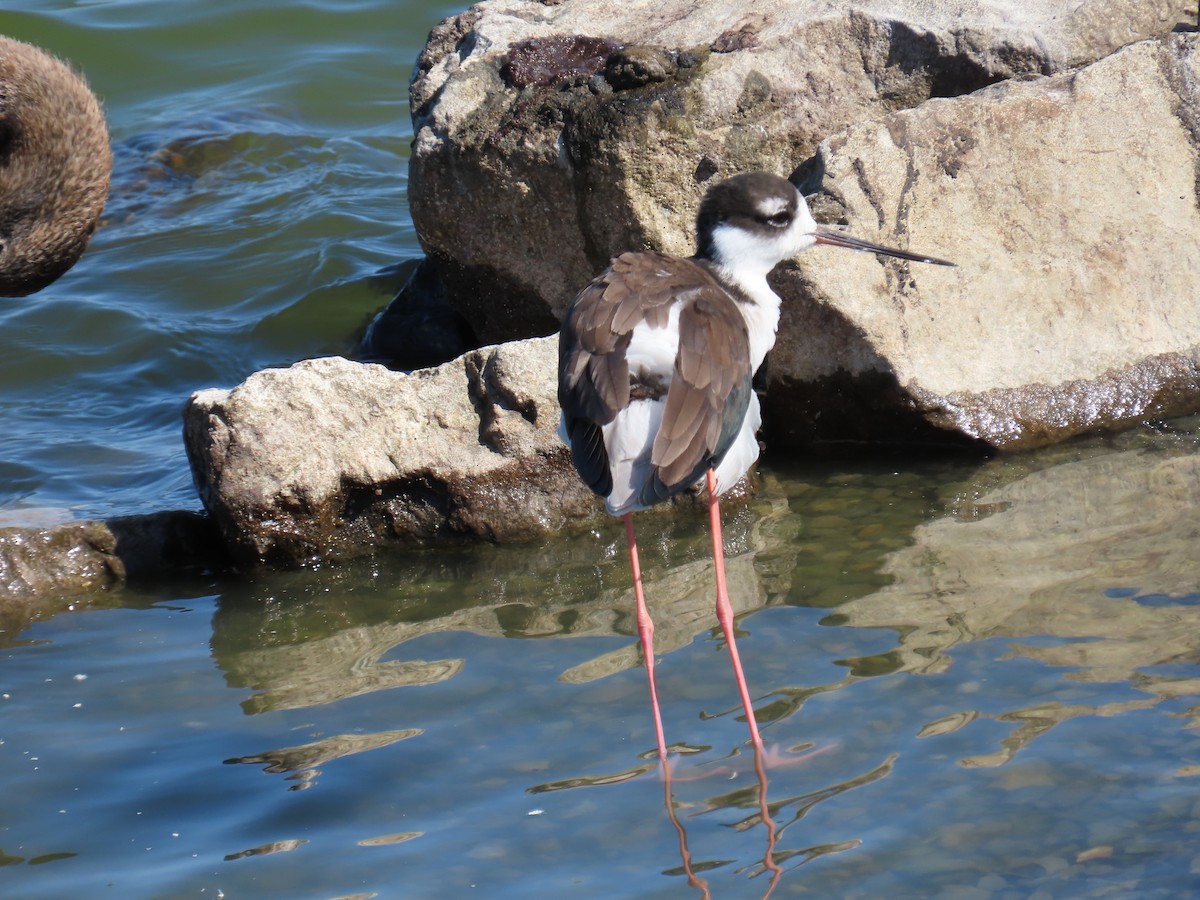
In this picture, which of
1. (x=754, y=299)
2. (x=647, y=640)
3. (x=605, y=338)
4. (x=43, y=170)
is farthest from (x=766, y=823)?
(x=43, y=170)

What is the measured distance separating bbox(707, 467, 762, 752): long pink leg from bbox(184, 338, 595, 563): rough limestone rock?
3.12ft

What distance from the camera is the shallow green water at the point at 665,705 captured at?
386cm

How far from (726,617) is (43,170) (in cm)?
296

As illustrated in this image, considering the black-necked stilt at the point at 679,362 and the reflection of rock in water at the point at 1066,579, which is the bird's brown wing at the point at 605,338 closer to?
the black-necked stilt at the point at 679,362

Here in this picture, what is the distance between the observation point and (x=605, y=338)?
15.7 ft

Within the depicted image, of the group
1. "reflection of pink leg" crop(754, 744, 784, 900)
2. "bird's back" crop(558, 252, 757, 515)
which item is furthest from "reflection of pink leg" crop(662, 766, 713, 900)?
"bird's back" crop(558, 252, 757, 515)

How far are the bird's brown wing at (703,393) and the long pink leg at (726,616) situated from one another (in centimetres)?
26

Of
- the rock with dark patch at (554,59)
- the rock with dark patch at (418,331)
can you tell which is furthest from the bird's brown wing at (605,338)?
the rock with dark patch at (418,331)

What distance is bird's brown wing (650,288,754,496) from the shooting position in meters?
4.52

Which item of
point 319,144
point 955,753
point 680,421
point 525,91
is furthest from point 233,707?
point 319,144

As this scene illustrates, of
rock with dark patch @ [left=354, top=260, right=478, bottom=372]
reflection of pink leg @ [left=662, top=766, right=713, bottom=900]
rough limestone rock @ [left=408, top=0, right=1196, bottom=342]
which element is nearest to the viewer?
reflection of pink leg @ [left=662, top=766, right=713, bottom=900]

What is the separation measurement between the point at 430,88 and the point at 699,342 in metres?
3.41

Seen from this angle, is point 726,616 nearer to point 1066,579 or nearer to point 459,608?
point 459,608

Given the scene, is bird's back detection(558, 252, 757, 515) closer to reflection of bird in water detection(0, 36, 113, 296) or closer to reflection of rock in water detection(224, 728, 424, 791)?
reflection of rock in water detection(224, 728, 424, 791)
